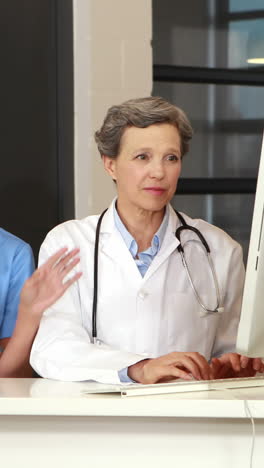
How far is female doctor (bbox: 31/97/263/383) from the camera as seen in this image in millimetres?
2252

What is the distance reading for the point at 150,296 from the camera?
2291 mm

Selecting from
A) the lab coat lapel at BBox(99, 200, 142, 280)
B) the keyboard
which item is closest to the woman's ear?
the lab coat lapel at BBox(99, 200, 142, 280)

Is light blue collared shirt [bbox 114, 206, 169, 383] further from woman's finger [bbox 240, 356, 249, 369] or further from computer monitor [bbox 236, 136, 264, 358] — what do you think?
computer monitor [bbox 236, 136, 264, 358]

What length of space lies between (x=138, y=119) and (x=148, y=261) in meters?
0.33

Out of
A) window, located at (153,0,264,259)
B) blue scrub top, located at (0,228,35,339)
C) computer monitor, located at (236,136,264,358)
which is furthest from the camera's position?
window, located at (153,0,264,259)

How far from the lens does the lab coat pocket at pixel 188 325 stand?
7.57 feet

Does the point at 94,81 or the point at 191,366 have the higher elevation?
the point at 94,81

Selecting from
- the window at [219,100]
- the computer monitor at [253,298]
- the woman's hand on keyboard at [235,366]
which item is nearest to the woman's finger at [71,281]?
the woman's hand on keyboard at [235,366]

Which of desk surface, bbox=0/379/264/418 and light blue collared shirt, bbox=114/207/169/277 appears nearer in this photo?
desk surface, bbox=0/379/264/418

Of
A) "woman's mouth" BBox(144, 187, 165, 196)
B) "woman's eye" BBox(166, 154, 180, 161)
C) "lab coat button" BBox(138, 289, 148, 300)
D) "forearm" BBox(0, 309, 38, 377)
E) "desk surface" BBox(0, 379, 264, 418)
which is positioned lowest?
"forearm" BBox(0, 309, 38, 377)

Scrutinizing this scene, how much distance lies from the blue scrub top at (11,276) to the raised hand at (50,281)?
13.2 inches

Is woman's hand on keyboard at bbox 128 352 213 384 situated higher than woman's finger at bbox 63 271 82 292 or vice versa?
woman's finger at bbox 63 271 82 292

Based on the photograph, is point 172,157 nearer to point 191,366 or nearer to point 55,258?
point 55,258

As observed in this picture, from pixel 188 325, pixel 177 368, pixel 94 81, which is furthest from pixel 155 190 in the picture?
pixel 94 81
